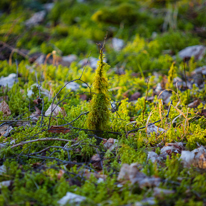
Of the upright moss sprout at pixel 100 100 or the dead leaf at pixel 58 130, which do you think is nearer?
the upright moss sprout at pixel 100 100

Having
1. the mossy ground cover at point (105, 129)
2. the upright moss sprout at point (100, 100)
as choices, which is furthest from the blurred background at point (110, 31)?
the upright moss sprout at point (100, 100)

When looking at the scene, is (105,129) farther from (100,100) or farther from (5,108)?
(5,108)

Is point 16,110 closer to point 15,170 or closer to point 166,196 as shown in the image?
point 15,170

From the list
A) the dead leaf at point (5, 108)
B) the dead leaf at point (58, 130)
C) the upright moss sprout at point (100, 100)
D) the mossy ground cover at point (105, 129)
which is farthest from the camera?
the dead leaf at point (5, 108)

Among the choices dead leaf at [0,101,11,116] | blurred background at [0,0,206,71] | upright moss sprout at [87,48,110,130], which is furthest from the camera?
blurred background at [0,0,206,71]

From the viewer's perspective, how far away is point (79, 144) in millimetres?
2074

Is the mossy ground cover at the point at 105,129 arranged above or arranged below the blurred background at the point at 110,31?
below

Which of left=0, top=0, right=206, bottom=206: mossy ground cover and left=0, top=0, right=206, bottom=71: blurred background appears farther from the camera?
left=0, top=0, right=206, bottom=71: blurred background

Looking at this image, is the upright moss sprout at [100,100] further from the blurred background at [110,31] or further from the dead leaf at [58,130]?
the blurred background at [110,31]

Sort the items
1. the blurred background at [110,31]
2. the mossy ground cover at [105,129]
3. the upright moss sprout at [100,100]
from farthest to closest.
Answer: the blurred background at [110,31]
the upright moss sprout at [100,100]
the mossy ground cover at [105,129]

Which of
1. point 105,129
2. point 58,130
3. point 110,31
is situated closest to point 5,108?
point 58,130

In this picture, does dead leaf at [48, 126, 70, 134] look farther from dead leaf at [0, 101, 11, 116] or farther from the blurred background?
the blurred background

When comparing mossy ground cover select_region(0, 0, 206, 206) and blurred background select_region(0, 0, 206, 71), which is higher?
blurred background select_region(0, 0, 206, 71)

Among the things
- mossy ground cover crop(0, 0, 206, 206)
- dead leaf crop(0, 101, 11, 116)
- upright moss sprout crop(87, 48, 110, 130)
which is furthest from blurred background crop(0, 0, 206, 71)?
upright moss sprout crop(87, 48, 110, 130)
